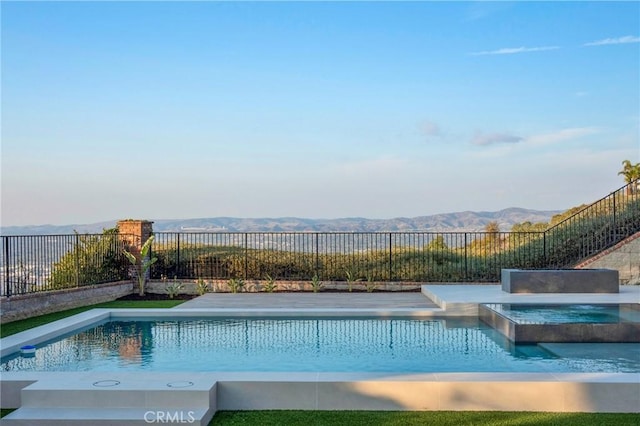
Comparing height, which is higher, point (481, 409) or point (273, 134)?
point (273, 134)

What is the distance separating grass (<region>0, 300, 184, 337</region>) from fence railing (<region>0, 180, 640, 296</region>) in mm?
2235

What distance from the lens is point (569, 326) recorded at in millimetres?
9383

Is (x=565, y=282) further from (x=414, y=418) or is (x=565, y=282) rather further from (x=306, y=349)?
(x=414, y=418)

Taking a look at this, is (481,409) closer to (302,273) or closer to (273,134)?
(302,273)

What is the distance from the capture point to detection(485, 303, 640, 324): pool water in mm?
9789

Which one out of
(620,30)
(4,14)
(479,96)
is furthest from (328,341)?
(620,30)

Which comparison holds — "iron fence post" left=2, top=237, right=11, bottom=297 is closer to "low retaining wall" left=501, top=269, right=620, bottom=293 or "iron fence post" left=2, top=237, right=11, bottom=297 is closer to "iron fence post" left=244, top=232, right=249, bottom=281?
"iron fence post" left=244, top=232, right=249, bottom=281

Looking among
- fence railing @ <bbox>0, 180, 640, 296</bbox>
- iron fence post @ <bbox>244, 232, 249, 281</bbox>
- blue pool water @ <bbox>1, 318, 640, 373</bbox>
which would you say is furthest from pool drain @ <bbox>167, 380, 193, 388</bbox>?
iron fence post @ <bbox>244, 232, 249, 281</bbox>

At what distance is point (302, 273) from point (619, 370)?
11467mm

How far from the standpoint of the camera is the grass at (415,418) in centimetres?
564

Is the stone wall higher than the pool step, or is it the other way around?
the stone wall

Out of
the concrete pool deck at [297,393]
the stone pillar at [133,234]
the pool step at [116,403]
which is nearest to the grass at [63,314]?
the stone pillar at [133,234]

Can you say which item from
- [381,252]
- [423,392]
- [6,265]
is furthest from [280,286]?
[423,392]

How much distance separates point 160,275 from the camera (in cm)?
1764
